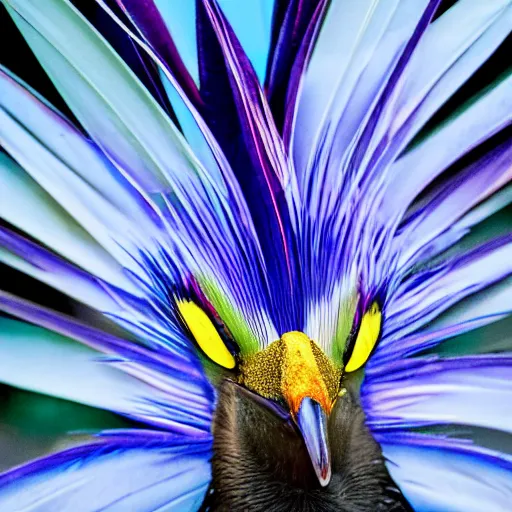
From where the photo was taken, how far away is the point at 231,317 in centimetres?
104

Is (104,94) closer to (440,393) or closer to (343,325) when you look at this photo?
(343,325)

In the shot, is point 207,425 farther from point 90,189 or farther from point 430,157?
point 430,157

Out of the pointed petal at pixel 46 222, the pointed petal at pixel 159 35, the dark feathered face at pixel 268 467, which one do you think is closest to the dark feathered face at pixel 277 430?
the dark feathered face at pixel 268 467

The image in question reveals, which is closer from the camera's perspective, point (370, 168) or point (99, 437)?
point (99, 437)

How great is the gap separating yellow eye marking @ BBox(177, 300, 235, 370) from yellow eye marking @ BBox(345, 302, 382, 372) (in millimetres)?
189

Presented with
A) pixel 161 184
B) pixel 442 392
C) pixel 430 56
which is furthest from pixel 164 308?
pixel 430 56

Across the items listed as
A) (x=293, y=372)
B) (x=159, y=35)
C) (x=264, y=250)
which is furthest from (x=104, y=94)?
(x=293, y=372)

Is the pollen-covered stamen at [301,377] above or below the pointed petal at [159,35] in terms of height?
below

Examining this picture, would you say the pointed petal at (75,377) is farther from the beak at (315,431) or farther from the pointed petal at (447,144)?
the pointed petal at (447,144)

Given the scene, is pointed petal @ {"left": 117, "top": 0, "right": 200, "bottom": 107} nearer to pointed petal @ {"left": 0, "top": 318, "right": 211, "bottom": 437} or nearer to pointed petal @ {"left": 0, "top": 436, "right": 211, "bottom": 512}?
pointed petal @ {"left": 0, "top": 318, "right": 211, "bottom": 437}

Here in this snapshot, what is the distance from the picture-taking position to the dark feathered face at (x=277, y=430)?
3.26ft

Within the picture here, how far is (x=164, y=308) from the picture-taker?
40.6 inches

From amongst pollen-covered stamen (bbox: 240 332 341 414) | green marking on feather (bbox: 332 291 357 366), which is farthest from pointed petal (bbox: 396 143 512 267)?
pollen-covered stamen (bbox: 240 332 341 414)

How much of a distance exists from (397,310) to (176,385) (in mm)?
373
